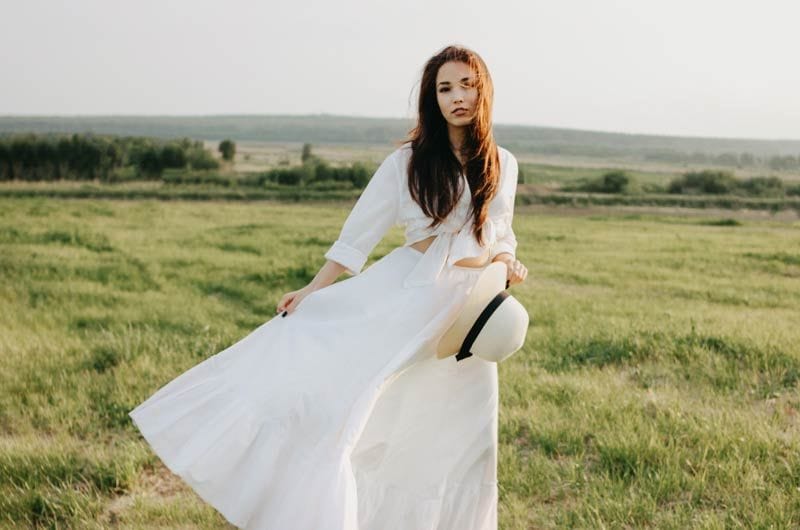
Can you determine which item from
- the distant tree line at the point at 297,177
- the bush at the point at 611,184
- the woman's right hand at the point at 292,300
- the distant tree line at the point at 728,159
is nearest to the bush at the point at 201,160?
the distant tree line at the point at 297,177

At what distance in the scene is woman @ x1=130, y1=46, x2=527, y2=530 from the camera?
278 cm

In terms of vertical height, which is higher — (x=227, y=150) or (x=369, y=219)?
(x=369, y=219)

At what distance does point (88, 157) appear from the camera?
46219mm

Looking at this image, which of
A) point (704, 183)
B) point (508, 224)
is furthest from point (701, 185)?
point (508, 224)

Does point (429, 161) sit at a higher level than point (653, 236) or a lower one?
higher

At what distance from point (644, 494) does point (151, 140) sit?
176 ft

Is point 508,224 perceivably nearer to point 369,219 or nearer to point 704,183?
point 369,219

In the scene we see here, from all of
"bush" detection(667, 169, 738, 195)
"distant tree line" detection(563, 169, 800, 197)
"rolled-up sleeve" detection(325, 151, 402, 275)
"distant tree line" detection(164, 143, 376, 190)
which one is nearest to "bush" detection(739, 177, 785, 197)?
"distant tree line" detection(563, 169, 800, 197)

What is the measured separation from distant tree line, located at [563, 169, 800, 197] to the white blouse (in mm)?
42124

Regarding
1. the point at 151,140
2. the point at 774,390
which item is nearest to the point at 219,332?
the point at 774,390

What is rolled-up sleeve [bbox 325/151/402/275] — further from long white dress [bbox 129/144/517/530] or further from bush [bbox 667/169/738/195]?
bush [bbox 667/169/738/195]

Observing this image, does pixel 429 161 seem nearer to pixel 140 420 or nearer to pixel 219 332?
→ pixel 140 420

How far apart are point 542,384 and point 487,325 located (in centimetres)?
308

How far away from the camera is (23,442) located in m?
4.68
